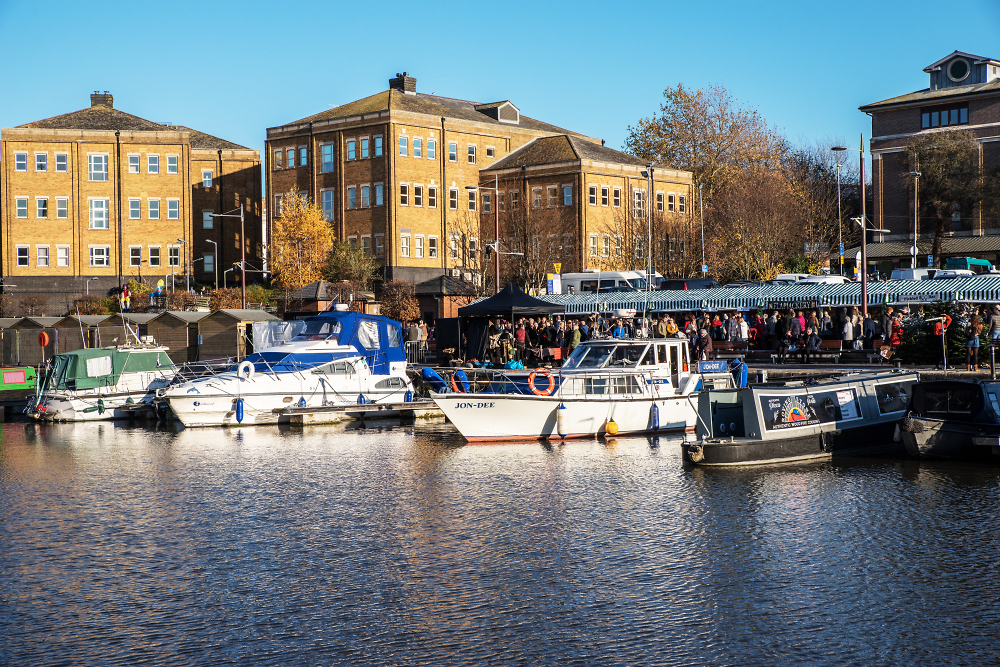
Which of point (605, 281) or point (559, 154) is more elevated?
point (559, 154)

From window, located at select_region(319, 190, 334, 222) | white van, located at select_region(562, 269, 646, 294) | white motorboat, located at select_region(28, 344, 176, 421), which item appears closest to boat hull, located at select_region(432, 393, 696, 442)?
white motorboat, located at select_region(28, 344, 176, 421)

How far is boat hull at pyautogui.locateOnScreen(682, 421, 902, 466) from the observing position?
2247cm

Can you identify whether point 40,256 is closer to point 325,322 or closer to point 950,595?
point 325,322

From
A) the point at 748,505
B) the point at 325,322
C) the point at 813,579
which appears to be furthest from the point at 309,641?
the point at 325,322

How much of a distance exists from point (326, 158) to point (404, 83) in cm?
1103

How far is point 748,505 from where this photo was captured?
18.9 m

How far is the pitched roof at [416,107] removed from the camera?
256ft

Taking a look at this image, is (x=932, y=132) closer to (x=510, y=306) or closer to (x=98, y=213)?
(x=510, y=306)

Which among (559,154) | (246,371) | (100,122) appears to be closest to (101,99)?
(100,122)

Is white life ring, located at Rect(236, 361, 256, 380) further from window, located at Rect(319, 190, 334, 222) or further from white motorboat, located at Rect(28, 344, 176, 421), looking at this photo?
window, located at Rect(319, 190, 334, 222)

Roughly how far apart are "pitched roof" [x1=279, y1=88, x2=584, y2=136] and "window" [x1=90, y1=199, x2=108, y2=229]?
14.9 metres

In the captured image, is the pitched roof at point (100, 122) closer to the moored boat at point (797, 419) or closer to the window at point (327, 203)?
the window at point (327, 203)

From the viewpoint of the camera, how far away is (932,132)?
8356 cm

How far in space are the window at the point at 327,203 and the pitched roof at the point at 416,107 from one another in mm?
5490
